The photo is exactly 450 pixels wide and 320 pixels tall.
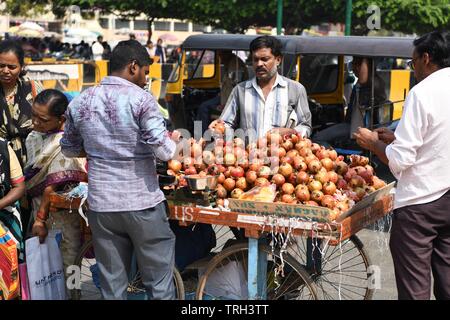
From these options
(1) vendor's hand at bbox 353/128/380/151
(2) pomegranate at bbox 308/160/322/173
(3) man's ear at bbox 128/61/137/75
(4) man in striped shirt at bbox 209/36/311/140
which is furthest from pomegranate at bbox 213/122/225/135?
(3) man's ear at bbox 128/61/137/75

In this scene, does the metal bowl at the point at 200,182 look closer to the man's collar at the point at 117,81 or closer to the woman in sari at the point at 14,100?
the man's collar at the point at 117,81

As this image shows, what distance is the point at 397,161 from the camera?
3434 millimetres

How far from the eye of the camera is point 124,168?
350 cm

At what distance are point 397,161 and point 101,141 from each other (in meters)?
1.55

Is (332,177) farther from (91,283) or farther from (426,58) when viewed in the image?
(91,283)

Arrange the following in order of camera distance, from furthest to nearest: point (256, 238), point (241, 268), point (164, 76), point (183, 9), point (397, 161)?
1. point (183, 9)
2. point (164, 76)
3. point (241, 268)
4. point (256, 238)
5. point (397, 161)

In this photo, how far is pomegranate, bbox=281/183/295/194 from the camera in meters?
4.07

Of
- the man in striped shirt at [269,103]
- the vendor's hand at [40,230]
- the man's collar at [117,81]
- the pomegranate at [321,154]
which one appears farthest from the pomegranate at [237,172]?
the vendor's hand at [40,230]

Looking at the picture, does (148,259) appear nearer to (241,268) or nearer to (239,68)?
(241,268)

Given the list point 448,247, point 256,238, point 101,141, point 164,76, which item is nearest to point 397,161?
point 448,247

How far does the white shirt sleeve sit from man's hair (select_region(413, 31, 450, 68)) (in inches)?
10.3

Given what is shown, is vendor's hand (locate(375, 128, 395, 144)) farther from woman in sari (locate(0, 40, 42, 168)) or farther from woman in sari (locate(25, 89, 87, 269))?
woman in sari (locate(0, 40, 42, 168))

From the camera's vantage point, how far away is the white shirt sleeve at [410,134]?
338cm

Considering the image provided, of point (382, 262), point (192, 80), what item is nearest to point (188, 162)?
point (382, 262)
